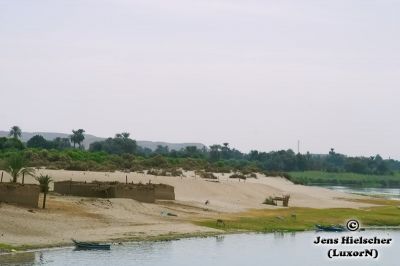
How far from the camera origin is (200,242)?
51125 millimetres

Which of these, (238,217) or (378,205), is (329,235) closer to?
(238,217)

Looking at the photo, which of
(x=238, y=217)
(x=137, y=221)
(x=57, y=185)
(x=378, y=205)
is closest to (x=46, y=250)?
(x=137, y=221)

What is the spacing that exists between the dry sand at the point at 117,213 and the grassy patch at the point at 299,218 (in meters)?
2.04

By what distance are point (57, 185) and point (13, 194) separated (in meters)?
11.4

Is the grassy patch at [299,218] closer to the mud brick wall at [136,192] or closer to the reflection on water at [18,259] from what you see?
the mud brick wall at [136,192]

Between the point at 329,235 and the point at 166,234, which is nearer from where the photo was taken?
the point at 166,234

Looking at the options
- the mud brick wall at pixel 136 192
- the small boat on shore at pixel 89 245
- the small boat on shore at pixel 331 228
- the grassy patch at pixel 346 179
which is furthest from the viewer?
the grassy patch at pixel 346 179

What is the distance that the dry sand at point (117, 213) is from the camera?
46831mm

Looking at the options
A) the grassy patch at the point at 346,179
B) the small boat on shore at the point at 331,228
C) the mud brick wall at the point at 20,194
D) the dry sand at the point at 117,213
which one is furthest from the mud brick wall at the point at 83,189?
the grassy patch at the point at 346,179

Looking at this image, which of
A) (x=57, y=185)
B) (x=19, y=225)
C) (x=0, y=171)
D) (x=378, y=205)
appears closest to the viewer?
(x=19, y=225)

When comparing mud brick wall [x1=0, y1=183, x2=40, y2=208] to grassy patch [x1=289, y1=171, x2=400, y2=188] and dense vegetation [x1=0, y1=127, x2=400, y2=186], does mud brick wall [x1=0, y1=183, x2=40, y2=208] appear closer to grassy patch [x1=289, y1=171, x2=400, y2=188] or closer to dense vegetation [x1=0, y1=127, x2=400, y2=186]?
dense vegetation [x1=0, y1=127, x2=400, y2=186]

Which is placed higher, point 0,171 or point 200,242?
point 0,171

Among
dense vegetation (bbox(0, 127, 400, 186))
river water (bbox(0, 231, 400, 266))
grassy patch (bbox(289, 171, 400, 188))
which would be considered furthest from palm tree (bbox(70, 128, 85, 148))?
river water (bbox(0, 231, 400, 266))

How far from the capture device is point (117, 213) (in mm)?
55344
